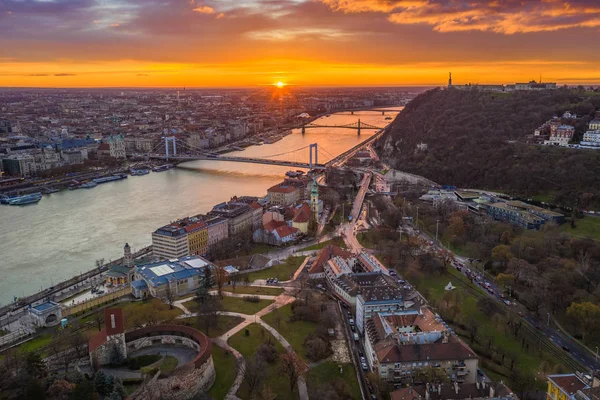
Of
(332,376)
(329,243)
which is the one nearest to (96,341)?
(332,376)

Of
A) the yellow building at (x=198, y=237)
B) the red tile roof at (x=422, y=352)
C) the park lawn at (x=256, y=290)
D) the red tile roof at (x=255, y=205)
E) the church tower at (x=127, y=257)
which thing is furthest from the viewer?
the red tile roof at (x=255, y=205)

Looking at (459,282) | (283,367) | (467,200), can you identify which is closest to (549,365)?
(459,282)

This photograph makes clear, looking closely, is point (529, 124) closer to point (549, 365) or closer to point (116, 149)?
point (549, 365)

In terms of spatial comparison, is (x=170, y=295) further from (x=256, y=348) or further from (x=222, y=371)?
(x=222, y=371)

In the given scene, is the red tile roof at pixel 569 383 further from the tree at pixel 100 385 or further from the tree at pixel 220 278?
the tree at pixel 220 278

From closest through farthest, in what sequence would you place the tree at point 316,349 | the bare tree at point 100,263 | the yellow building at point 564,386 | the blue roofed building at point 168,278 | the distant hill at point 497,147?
the yellow building at point 564,386, the tree at point 316,349, the blue roofed building at point 168,278, the bare tree at point 100,263, the distant hill at point 497,147

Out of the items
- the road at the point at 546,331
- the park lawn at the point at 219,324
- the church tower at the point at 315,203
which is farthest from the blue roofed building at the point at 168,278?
the road at the point at 546,331
